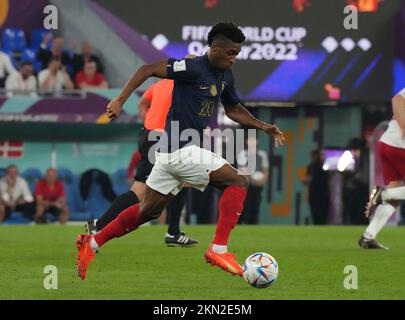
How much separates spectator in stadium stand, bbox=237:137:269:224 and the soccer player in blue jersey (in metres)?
13.2

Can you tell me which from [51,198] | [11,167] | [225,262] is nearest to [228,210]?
[225,262]

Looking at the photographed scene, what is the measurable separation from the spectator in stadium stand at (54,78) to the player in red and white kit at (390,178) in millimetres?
10085

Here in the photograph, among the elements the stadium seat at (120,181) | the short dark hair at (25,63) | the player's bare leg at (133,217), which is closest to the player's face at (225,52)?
the player's bare leg at (133,217)

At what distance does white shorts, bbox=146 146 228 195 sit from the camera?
9594mm

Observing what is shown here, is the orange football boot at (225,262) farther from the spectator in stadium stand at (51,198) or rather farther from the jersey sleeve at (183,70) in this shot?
the spectator in stadium stand at (51,198)

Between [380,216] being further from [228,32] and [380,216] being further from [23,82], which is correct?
[23,82]

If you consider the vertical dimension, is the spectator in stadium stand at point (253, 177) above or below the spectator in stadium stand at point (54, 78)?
below

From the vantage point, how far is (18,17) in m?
22.7

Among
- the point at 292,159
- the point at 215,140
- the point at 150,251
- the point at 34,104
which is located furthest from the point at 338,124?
the point at 150,251

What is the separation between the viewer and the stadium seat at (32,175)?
2203 centimetres

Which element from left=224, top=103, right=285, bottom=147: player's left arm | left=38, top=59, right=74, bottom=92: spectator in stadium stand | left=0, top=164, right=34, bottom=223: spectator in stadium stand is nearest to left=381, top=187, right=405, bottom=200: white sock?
left=224, top=103, right=285, bottom=147: player's left arm
